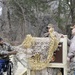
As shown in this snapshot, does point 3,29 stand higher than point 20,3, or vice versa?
point 20,3

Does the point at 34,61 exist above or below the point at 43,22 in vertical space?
below

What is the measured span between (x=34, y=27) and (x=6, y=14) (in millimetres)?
1385

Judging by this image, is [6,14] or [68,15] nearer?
[68,15]

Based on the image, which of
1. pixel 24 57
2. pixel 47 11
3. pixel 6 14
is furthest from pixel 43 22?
pixel 24 57

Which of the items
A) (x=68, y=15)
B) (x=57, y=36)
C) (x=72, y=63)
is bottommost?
(x=72, y=63)

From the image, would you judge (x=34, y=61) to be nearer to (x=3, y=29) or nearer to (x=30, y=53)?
(x=30, y=53)

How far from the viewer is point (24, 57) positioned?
3852 mm

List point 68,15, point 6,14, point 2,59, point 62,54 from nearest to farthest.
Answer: point 2,59 < point 62,54 < point 68,15 < point 6,14

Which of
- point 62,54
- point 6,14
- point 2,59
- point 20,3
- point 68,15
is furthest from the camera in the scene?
point 6,14

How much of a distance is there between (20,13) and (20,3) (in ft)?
1.74

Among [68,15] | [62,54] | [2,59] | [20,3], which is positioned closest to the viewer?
[2,59]

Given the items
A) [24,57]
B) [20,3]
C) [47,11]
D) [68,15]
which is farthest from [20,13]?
[24,57]

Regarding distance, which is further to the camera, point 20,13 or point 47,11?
point 20,13

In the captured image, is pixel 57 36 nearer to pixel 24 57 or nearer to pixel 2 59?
pixel 24 57
